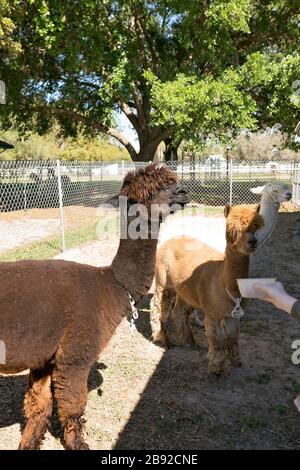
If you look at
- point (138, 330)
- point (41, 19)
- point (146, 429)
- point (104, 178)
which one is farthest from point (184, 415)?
point (104, 178)

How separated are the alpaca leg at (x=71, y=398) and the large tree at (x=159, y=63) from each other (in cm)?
1109

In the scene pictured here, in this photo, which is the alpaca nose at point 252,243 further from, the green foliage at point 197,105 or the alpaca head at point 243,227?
the green foliage at point 197,105

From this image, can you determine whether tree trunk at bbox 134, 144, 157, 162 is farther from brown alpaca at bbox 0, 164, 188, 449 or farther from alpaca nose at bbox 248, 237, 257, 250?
brown alpaca at bbox 0, 164, 188, 449

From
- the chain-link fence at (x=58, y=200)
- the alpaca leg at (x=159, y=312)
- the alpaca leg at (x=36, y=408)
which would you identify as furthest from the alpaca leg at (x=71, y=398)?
the chain-link fence at (x=58, y=200)

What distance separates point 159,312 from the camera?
15.7 feet

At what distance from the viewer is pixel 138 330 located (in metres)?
5.08

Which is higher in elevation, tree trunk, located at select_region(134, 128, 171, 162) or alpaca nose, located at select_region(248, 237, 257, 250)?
tree trunk, located at select_region(134, 128, 171, 162)

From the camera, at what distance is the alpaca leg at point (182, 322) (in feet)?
15.1

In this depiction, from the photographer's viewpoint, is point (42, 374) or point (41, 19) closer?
point (42, 374)

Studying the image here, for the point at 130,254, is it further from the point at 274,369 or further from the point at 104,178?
the point at 104,178

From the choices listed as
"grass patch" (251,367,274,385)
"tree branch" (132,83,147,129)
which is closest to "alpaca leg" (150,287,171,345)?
"grass patch" (251,367,274,385)

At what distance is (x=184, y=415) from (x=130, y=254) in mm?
1467

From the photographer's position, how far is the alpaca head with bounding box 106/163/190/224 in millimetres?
2656
